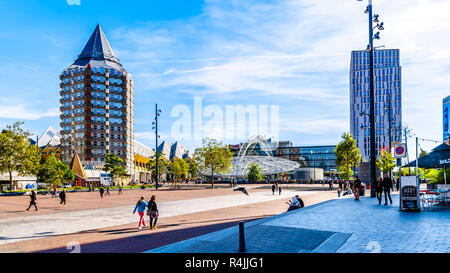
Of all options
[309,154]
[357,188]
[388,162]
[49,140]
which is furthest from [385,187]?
[309,154]

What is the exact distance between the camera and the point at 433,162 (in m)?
18.0

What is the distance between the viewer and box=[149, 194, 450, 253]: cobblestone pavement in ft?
29.6

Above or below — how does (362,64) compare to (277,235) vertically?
above

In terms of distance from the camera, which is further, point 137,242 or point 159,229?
point 159,229

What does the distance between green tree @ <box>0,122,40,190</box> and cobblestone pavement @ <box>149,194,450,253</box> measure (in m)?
46.3

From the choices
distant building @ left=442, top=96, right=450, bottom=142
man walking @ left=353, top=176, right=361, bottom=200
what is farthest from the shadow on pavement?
distant building @ left=442, top=96, right=450, bottom=142

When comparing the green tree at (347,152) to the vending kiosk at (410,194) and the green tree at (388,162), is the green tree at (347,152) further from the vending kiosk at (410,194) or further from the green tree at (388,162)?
the vending kiosk at (410,194)

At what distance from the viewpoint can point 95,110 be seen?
9606cm

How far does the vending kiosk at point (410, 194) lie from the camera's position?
16016 mm

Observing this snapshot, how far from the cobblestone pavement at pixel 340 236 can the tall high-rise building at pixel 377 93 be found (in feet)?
454

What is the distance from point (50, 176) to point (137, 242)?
147 ft
